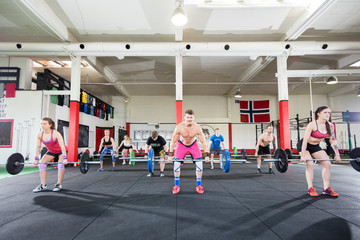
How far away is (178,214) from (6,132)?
23.5 ft

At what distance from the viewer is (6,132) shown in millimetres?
6398

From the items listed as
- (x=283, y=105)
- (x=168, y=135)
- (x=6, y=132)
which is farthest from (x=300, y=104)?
(x=6, y=132)

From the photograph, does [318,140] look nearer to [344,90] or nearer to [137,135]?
[137,135]

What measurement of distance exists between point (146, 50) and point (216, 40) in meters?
2.45

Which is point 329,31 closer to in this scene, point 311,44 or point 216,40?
point 311,44

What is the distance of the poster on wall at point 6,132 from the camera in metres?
6.33

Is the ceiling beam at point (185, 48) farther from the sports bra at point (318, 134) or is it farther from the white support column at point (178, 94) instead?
the sports bra at point (318, 134)

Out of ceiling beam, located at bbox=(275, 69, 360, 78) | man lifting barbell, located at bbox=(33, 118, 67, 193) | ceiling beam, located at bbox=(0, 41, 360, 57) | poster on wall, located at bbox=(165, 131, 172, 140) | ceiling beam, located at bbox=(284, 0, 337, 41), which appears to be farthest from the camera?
poster on wall, located at bbox=(165, 131, 172, 140)

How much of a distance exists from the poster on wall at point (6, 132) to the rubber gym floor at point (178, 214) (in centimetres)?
416

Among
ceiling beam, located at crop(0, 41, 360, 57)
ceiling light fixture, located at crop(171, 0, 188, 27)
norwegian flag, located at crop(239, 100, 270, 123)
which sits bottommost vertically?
norwegian flag, located at crop(239, 100, 270, 123)

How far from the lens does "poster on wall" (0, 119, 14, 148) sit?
20.8 feet

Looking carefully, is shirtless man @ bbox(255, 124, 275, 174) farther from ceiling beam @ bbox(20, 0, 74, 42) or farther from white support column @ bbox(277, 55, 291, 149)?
ceiling beam @ bbox(20, 0, 74, 42)

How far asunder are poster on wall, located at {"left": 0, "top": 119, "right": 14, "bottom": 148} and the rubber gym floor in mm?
4164

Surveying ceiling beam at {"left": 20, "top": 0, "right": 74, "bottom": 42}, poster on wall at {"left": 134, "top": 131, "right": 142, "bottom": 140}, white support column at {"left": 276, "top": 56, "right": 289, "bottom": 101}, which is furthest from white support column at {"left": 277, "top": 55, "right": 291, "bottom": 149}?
poster on wall at {"left": 134, "top": 131, "right": 142, "bottom": 140}
